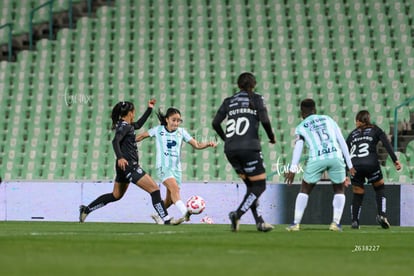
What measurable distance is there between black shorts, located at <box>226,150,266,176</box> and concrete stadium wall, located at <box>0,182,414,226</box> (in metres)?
6.12

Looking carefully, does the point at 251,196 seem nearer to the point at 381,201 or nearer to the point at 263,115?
the point at 263,115

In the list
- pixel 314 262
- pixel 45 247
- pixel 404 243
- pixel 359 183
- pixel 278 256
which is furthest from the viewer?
pixel 359 183

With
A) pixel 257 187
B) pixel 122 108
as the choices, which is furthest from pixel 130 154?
pixel 257 187

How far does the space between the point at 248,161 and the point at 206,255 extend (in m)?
3.89

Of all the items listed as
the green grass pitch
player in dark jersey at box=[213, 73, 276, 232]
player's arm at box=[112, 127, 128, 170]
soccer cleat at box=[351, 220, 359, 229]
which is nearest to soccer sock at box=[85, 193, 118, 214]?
player's arm at box=[112, 127, 128, 170]

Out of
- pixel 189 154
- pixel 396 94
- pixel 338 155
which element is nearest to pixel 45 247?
pixel 338 155

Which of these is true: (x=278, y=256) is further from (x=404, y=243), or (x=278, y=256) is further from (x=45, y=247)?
(x=404, y=243)

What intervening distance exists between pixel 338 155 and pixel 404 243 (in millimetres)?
3107

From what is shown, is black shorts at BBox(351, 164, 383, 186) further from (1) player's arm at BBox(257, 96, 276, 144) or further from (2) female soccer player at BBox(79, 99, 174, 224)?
(1) player's arm at BBox(257, 96, 276, 144)

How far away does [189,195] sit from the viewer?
59.3ft

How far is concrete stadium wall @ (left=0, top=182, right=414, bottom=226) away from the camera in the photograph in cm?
1733

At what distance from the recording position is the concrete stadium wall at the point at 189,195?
17328 millimetres

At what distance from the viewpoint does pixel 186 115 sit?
2216cm

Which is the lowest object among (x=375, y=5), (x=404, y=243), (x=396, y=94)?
(x=404, y=243)
